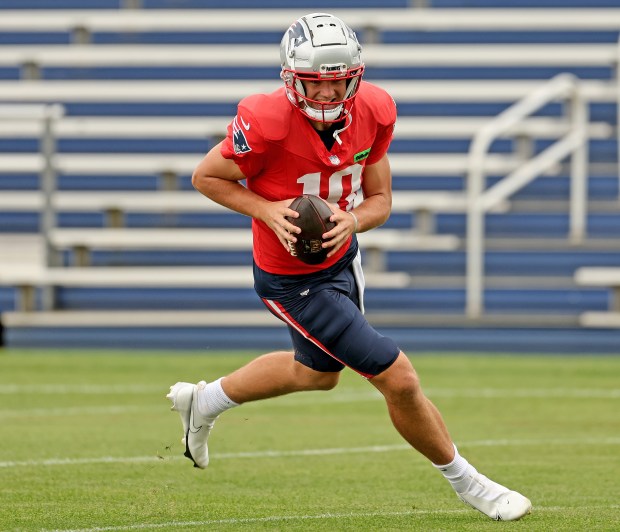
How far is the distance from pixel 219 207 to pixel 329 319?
29.0 feet

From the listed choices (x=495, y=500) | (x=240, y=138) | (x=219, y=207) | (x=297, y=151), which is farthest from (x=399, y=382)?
(x=219, y=207)

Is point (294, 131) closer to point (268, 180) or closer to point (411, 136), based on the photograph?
point (268, 180)

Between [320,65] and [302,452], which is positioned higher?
[320,65]

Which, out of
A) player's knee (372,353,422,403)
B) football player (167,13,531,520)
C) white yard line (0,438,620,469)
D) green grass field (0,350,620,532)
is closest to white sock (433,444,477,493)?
football player (167,13,531,520)

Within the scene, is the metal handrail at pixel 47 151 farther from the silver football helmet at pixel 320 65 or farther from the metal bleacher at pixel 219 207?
the silver football helmet at pixel 320 65

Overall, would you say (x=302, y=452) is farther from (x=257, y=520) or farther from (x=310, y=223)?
(x=310, y=223)

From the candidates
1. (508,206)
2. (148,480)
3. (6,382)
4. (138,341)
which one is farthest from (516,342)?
(148,480)

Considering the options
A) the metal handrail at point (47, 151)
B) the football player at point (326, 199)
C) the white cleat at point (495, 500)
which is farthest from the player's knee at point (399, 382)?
the metal handrail at point (47, 151)

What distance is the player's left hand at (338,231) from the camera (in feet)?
14.8

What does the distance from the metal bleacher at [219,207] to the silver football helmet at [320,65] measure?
24.3 feet

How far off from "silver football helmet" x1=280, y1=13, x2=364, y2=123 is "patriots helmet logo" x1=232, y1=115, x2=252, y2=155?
0.66ft

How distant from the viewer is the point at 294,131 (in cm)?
466

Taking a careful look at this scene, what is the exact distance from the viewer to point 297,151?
4.67 meters

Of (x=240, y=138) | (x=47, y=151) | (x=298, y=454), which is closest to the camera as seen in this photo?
(x=240, y=138)
